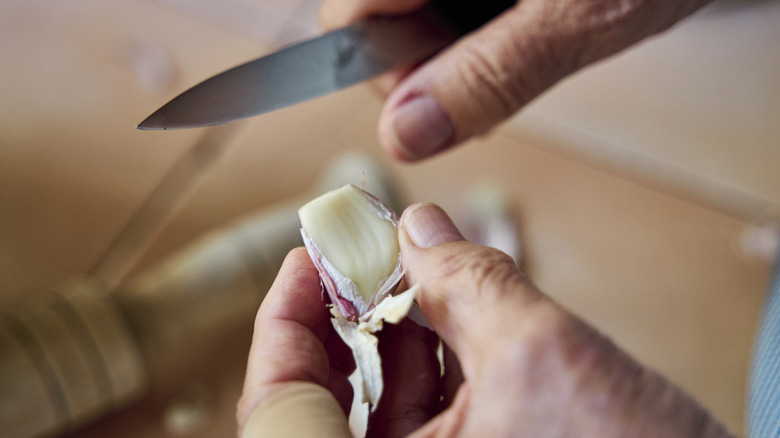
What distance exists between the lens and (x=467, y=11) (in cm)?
41

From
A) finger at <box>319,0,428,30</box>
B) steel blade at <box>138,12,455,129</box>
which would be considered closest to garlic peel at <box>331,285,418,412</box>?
steel blade at <box>138,12,455,129</box>

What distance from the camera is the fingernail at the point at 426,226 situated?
0.25m

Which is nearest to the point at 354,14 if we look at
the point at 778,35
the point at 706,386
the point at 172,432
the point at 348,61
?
the point at 348,61

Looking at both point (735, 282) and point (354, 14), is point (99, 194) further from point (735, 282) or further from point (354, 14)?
point (735, 282)

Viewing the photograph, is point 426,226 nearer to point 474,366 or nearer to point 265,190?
point 474,366

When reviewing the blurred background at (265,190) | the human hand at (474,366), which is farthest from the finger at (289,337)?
the blurred background at (265,190)

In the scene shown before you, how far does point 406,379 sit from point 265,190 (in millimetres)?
313

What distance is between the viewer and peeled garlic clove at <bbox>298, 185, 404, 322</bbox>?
0.24 meters

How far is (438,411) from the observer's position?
0.89 ft

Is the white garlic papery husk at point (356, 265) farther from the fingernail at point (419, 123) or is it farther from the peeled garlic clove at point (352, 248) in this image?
the fingernail at point (419, 123)

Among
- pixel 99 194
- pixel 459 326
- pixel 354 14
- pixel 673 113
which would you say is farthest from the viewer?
pixel 673 113

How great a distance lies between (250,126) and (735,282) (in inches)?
19.3

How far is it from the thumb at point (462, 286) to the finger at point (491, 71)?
0.40 ft

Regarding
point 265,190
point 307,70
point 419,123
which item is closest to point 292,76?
point 307,70
